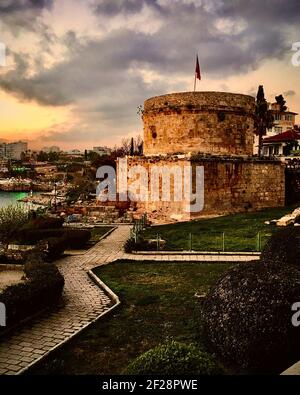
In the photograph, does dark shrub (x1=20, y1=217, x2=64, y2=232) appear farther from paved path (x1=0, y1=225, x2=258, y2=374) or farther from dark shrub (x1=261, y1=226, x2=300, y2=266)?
dark shrub (x1=261, y1=226, x2=300, y2=266)

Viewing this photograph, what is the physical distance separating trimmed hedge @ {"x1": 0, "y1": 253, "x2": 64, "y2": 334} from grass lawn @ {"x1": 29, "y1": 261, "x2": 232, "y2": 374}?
1.52 metres

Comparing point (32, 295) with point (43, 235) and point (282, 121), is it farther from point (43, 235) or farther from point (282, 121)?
point (282, 121)

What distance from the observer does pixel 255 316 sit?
6.75 meters

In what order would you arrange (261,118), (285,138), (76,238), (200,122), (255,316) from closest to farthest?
1. (255,316)
2. (76,238)
3. (200,122)
4. (261,118)
5. (285,138)

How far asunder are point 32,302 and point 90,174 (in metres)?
60.1

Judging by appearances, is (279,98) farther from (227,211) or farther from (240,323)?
(240,323)

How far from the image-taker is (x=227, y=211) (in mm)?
25797

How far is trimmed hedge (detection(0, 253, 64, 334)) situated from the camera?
899 centimetres

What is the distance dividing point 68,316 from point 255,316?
4.98 metres

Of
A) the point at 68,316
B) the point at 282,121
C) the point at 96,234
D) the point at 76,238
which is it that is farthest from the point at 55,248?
the point at 282,121

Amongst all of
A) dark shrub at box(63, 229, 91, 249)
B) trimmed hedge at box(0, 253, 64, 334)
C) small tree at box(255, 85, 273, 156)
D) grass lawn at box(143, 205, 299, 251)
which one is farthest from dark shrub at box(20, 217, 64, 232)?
small tree at box(255, 85, 273, 156)

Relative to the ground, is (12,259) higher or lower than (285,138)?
lower

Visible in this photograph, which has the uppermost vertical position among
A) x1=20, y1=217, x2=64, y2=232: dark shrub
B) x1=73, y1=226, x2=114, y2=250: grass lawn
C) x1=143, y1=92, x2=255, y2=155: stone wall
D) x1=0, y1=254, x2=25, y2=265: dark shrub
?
x1=143, y1=92, x2=255, y2=155: stone wall

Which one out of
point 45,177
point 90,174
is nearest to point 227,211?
point 90,174
